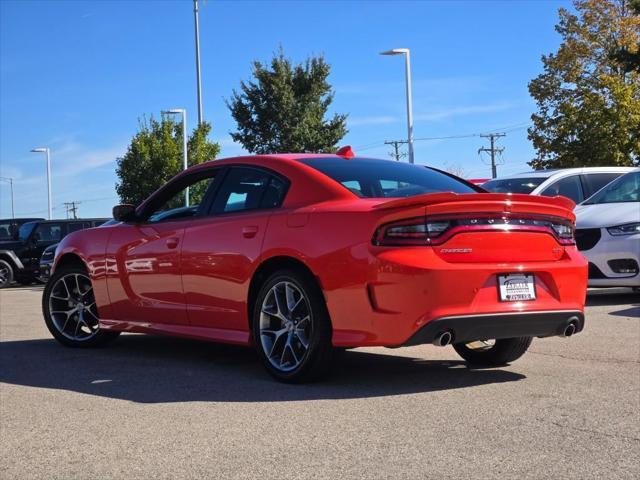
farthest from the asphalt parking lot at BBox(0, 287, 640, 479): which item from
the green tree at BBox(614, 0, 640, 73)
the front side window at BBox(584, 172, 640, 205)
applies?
the green tree at BBox(614, 0, 640, 73)

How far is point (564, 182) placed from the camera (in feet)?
41.5

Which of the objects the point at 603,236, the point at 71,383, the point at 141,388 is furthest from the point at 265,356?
the point at 603,236

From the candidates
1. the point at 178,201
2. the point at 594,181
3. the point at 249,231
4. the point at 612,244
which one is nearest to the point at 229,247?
the point at 249,231

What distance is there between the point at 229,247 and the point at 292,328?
2.64 feet

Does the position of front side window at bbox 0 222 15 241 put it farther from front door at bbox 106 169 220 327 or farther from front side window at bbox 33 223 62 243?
front door at bbox 106 169 220 327

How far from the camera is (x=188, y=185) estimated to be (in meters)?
6.93

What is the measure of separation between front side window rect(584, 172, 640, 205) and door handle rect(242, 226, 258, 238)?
678 centimetres

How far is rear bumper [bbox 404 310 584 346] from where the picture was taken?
497cm

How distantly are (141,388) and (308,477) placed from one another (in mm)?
2326

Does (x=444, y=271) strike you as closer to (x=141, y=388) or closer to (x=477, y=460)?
(x=477, y=460)

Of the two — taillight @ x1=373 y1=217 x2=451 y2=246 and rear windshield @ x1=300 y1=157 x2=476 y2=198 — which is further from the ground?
rear windshield @ x1=300 y1=157 x2=476 y2=198

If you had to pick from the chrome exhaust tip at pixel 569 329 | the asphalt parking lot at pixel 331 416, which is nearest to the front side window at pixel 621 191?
the asphalt parking lot at pixel 331 416

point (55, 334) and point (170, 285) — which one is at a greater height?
point (170, 285)

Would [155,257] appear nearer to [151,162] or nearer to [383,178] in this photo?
Result: [383,178]
